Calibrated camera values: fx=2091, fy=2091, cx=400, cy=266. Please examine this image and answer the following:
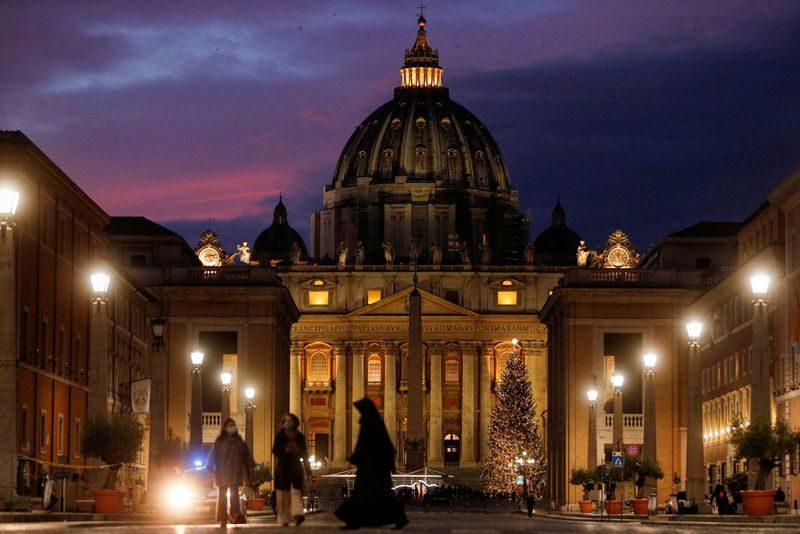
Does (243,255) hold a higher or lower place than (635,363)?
higher

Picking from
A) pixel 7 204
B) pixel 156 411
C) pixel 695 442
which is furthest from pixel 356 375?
pixel 7 204

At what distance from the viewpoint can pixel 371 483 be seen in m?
33.0

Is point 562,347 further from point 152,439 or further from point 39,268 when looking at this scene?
point 152,439

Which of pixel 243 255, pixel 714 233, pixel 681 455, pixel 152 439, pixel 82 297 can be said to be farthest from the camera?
pixel 243 255

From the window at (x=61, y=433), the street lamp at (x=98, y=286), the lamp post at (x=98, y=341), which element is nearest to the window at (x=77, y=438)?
the window at (x=61, y=433)

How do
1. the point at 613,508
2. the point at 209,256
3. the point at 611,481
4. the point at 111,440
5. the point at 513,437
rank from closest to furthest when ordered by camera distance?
the point at 111,440, the point at 613,508, the point at 611,481, the point at 209,256, the point at 513,437

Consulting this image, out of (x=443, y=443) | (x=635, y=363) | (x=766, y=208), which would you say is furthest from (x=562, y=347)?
(x=443, y=443)

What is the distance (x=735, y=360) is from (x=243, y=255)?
294 ft

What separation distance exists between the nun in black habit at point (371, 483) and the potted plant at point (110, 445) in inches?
771

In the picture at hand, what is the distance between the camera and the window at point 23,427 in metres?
71.1

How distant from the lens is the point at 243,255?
183 meters

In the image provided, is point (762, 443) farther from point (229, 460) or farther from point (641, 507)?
point (229, 460)

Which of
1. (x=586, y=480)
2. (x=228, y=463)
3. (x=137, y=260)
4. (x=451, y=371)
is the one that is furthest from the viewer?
(x=451, y=371)

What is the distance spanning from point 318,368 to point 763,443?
464 ft
